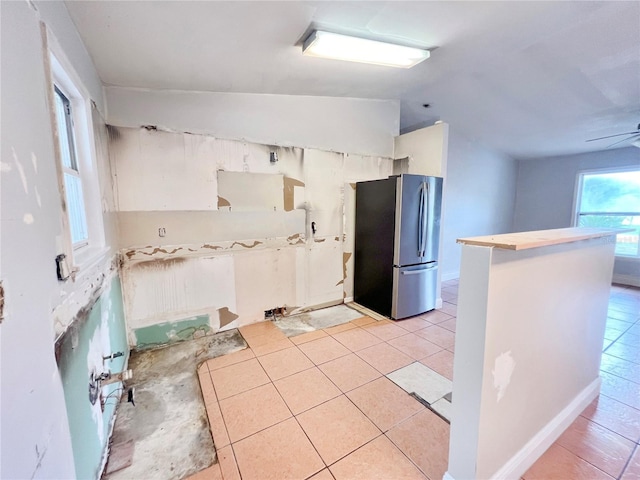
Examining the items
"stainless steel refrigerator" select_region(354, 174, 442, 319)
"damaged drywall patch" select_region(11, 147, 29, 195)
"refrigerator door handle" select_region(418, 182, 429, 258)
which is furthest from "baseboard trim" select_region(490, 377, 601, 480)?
"damaged drywall patch" select_region(11, 147, 29, 195)

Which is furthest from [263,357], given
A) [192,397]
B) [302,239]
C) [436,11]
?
[436,11]

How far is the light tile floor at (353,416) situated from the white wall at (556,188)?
3.28 meters

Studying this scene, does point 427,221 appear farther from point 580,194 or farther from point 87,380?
point 580,194

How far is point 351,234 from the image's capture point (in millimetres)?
3783

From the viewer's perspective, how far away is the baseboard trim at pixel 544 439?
133cm

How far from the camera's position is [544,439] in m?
1.51

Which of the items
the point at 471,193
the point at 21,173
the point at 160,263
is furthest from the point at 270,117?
the point at 471,193

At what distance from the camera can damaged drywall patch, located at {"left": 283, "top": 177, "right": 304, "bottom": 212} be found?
125 inches

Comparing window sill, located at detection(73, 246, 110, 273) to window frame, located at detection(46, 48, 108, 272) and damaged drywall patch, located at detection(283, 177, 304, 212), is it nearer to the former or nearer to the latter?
window frame, located at detection(46, 48, 108, 272)

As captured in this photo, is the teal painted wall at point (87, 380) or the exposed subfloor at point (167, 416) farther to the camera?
the exposed subfloor at point (167, 416)

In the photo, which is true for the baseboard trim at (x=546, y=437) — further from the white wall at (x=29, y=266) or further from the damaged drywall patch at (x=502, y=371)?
the white wall at (x=29, y=266)

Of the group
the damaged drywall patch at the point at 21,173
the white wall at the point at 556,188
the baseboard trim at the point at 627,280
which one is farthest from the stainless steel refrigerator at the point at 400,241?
the baseboard trim at the point at 627,280

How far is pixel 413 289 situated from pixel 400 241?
2.15 feet

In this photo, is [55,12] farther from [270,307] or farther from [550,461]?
[550,461]
